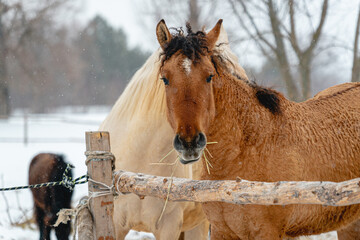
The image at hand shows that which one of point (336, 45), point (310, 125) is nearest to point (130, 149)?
point (310, 125)

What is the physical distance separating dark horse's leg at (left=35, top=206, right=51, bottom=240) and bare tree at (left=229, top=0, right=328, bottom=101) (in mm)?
4667

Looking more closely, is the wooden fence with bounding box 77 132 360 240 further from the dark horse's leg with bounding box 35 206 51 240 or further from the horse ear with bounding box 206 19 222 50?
the dark horse's leg with bounding box 35 206 51 240

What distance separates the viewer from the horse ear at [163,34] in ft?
8.10

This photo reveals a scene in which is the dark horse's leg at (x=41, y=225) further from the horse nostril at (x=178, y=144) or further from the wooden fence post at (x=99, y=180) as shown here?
the horse nostril at (x=178, y=144)

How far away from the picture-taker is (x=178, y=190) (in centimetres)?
209

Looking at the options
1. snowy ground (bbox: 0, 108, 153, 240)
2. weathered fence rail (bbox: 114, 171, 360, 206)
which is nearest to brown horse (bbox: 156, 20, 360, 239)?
weathered fence rail (bbox: 114, 171, 360, 206)

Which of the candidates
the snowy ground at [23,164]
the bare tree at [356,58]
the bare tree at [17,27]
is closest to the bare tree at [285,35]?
the bare tree at [356,58]

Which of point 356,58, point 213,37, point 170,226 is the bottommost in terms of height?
point 170,226

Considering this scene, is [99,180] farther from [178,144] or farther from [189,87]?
[189,87]

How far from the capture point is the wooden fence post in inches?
88.9

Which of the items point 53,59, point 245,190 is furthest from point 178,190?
point 53,59

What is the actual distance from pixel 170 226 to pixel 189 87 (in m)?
1.46

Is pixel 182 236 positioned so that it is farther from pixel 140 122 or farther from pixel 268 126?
pixel 268 126

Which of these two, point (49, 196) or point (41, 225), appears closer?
point (49, 196)
